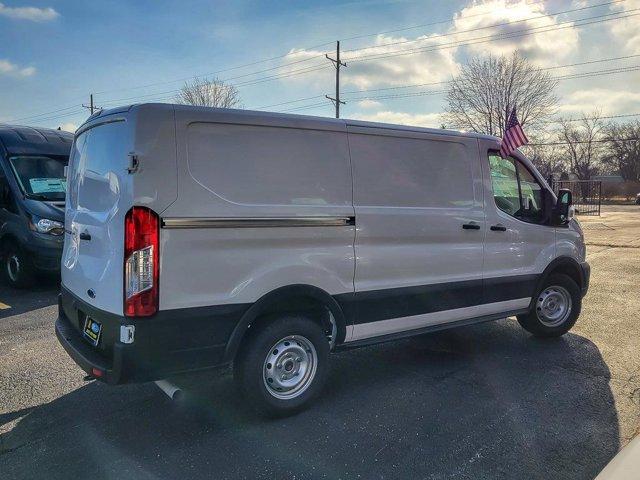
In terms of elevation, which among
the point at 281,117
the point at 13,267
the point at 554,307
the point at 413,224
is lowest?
the point at 554,307

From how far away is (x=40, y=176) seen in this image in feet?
26.6

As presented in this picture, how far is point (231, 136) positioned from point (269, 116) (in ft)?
1.14

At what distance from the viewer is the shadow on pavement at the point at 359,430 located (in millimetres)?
3020

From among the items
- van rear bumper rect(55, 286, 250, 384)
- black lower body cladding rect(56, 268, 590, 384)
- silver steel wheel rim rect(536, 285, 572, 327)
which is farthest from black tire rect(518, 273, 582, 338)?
van rear bumper rect(55, 286, 250, 384)

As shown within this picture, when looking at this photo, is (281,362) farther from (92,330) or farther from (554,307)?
(554,307)

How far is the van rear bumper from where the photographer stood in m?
3.05

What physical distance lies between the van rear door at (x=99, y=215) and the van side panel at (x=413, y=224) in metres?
1.71

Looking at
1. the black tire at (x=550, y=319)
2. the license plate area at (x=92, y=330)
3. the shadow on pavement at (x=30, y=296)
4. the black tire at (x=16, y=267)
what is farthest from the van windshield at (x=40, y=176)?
the black tire at (x=550, y=319)

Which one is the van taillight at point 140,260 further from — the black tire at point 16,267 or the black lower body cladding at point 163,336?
the black tire at point 16,267

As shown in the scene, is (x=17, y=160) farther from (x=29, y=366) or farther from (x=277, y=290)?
(x=277, y=290)

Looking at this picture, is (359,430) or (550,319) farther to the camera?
(550,319)

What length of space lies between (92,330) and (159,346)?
63cm

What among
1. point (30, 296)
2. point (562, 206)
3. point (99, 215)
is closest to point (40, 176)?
point (30, 296)

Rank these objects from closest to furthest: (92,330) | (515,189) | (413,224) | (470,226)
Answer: (92,330) < (413,224) < (470,226) < (515,189)
